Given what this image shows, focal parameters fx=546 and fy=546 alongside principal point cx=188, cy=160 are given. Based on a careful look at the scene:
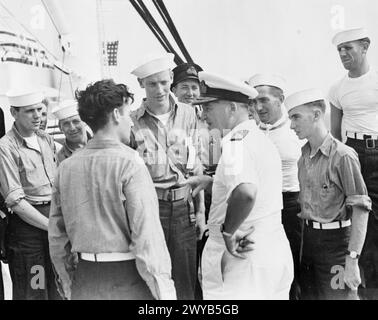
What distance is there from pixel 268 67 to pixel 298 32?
0.72 ft

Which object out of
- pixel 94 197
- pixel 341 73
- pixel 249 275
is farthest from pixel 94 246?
pixel 341 73

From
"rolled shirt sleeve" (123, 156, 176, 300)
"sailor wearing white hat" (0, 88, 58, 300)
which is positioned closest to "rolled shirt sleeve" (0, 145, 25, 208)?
"sailor wearing white hat" (0, 88, 58, 300)

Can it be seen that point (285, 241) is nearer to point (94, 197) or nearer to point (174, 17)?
point (94, 197)

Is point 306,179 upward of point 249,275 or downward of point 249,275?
upward

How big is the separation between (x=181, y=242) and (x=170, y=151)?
16.4 inches

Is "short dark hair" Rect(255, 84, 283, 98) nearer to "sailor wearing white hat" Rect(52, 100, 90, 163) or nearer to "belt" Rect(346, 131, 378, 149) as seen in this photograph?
"belt" Rect(346, 131, 378, 149)

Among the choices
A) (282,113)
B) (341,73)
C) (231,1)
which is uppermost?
(231,1)

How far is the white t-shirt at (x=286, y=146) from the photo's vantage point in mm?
2459

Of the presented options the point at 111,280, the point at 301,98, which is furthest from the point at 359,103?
the point at 111,280

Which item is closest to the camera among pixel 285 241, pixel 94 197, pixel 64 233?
pixel 94 197

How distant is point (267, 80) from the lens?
2521mm

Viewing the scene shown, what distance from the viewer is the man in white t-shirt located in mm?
2514

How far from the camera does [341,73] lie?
253 centimetres

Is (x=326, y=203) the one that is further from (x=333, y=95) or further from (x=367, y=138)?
(x=333, y=95)
